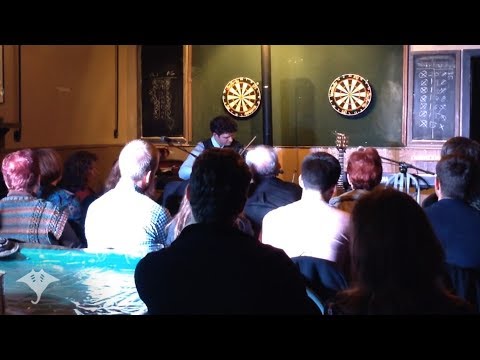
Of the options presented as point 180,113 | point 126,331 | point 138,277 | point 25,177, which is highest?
point 180,113

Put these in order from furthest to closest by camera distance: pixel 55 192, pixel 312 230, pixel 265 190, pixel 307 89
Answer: pixel 307 89, pixel 265 190, pixel 55 192, pixel 312 230

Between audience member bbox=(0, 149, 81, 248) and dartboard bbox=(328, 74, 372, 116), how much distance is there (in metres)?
5.09

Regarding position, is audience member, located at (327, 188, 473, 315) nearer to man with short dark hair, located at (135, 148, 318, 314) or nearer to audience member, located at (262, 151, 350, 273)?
man with short dark hair, located at (135, 148, 318, 314)

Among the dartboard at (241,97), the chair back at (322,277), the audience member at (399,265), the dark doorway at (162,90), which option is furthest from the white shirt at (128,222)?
the dark doorway at (162,90)

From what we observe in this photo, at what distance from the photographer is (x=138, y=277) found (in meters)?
1.81

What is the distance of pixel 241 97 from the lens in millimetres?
8094

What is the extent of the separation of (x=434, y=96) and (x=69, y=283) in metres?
5.64

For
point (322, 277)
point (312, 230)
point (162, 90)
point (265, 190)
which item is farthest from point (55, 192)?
point (162, 90)

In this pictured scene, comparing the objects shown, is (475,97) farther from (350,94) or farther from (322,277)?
(322,277)

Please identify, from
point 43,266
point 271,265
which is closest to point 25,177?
point 43,266

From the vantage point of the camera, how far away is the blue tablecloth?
206 cm
